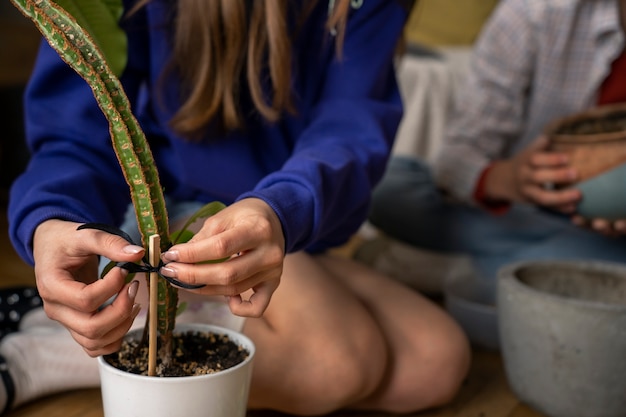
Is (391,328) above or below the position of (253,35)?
below

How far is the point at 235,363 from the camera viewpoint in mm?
781

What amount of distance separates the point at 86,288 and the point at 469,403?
64 cm

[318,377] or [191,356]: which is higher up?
[191,356]

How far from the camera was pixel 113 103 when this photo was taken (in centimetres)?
68

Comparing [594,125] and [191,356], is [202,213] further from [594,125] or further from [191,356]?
[594,125]

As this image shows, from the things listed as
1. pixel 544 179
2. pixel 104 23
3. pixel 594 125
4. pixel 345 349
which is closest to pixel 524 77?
pixel 594 125

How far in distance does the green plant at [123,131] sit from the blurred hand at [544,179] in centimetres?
69

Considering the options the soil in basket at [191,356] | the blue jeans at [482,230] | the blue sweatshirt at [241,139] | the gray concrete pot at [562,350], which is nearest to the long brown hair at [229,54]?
the blue sweatshirt at [241,139]

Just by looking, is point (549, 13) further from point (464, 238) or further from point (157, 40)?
point (157, 40)

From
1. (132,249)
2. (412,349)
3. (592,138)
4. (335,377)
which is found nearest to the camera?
(132,249)

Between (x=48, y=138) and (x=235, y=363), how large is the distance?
1.44 feet

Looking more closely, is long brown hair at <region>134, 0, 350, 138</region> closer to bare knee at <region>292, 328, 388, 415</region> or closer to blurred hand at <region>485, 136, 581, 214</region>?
bare knee at <region>292, 328, 388, 415</region>

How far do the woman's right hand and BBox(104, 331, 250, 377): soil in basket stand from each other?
0.09ft

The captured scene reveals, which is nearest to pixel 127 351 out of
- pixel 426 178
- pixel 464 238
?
pixel 464 238
